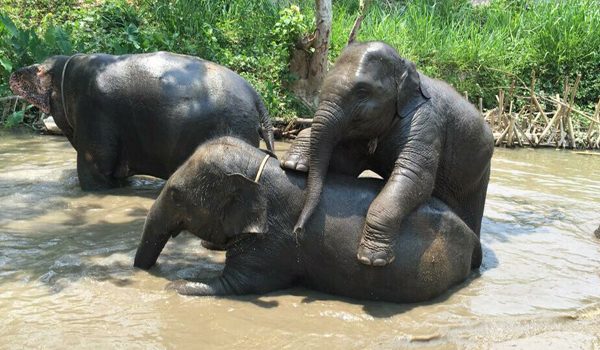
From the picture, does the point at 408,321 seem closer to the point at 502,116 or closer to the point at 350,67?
the point at 350,67

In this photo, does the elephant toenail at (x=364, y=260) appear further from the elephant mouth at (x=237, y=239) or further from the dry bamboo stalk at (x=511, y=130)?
the dry bamboo stalk at (x=511, y=130)

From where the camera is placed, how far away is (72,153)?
8875 mm

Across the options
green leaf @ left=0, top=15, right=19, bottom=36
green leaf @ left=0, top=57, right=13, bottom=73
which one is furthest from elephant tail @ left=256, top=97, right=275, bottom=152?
green leaf @ left=0, top=15, right=19, bottom=36

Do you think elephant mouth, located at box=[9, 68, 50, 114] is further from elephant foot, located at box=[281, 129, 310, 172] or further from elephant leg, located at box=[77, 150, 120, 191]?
elephant foot, located at box=[281, 129, 310, 172]

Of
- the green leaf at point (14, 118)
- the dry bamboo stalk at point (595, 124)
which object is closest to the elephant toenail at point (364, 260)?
the green leaf at point (14, 118)

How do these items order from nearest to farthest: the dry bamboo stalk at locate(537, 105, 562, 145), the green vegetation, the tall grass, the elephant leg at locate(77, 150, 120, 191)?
the elephant leg at locate(77, 150, 120, 191), the green vegetation, the dry bamboo stalk at locate(537, 105, 562, 145), the tall grass

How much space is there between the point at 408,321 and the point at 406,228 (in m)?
0.64

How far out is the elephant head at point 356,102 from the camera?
450 cm

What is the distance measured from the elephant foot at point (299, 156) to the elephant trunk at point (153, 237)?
897 mm

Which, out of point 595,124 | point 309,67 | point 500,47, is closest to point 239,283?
point 309,67

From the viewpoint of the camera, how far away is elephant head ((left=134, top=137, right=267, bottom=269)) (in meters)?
4.50

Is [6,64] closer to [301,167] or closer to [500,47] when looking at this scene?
[301,167]

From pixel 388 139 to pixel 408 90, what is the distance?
0.37 metres

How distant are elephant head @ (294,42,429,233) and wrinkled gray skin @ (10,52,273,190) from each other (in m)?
1.88
